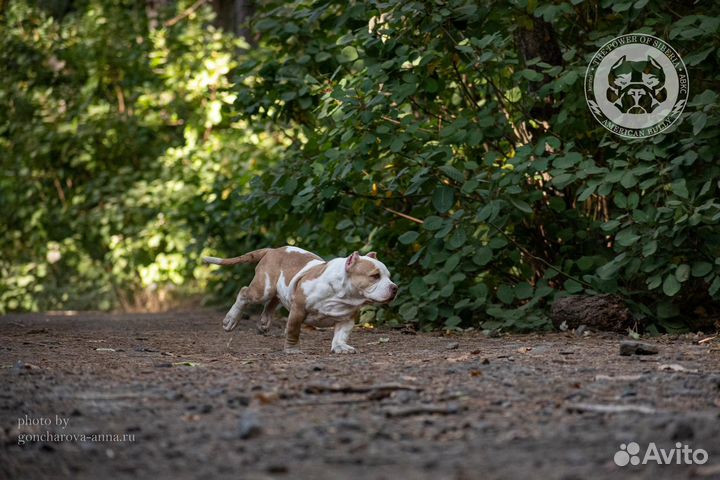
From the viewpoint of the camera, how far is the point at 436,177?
743cm

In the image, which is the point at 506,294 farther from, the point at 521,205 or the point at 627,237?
the point at 627,237

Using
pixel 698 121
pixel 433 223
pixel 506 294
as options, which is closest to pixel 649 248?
pixel 698 121

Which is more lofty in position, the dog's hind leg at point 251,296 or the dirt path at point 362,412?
the dog's hind leg at point 251,296

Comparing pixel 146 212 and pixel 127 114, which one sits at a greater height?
pixel 127 114

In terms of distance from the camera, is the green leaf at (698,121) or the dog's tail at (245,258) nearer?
the green leaf at (698,121)

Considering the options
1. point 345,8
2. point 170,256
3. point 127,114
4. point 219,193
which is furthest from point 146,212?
point 345,8

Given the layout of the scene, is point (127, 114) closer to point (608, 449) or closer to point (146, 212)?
point (146, 212)

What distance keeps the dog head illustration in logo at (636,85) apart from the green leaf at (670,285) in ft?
4.37

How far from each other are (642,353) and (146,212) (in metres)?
10.1

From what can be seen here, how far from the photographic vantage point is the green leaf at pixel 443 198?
7.41m

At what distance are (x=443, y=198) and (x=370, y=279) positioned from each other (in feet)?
4.67

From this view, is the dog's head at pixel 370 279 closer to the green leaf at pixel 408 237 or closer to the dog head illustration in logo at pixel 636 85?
the green leaf at pixel 408 237

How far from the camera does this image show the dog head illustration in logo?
7066mm

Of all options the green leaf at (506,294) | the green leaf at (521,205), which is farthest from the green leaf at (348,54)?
the green leaf at (506,294)
